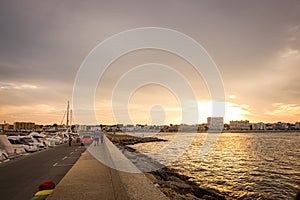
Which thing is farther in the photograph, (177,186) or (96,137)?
(96,137)

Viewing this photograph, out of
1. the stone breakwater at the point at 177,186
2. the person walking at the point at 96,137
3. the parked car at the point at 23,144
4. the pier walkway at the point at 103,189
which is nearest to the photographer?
the pier walkway at the point at 103,189

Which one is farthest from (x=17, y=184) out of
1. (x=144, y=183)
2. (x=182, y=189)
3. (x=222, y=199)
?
(x=222, y=199)

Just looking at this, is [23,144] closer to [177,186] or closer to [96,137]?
[96,137]

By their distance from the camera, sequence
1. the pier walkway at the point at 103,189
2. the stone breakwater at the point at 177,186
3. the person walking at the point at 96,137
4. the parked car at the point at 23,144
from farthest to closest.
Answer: the person walking at the point at 96,137 < the parked car at the point at 23,144 < the stone breakwater at the point at 177,186 < the pier walkway at the point at 103,189

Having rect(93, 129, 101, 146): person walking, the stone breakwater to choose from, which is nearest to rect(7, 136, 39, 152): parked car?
rect(93, 129, 101, 146): person walking

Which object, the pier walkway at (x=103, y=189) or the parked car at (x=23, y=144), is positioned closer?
the pier walkway at (x=103, y=189)

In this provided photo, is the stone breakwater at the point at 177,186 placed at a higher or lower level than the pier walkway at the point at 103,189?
lower

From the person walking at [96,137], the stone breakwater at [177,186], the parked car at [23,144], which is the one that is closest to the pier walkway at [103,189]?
the stone breakwater at [177,186]

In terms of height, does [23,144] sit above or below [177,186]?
above

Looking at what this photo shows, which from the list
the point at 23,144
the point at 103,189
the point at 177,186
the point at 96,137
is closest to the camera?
the point at 103,189

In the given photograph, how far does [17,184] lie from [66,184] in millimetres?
3261

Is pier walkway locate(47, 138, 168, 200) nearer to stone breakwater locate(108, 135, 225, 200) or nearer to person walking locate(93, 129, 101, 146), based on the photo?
stone breakwater locate(108, 135, 225, 200)

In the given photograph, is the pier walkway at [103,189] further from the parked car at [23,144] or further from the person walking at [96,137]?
the person walking at [96,137]

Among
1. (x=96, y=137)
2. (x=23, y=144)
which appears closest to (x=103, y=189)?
(x=96, y=137)
